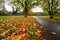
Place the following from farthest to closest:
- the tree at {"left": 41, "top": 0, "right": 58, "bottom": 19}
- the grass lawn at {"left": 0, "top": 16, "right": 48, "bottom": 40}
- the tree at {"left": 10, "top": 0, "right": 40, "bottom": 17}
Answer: the tree at {"left": 41, "top": 0, "right": 58, "bottom": 19} < the tree at {"left": 10, "top": 0, "right": 40, "bottom": 17} < the grass lawn at {"left": 0, "top": 16, "right": 48, "bottom": 40}

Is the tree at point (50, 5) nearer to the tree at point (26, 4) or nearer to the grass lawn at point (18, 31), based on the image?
the tree at point (26, 4)

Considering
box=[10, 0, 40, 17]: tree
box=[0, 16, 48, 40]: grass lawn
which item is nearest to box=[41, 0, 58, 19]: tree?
box=[10, 0, 40, 17]: tree

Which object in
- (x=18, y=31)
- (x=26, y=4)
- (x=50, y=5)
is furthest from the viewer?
(x=50, y=5)

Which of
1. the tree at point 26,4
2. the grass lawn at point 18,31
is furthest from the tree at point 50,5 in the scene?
the grass lawn at point 18,31

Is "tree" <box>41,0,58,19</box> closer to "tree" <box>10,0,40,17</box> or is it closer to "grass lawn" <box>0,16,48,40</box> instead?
"tree" <box>10,0,40,17</box>

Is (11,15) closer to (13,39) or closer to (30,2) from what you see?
(30,2)

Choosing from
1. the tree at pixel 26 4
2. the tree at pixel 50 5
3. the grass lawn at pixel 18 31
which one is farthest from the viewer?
the tree at pixel 50 5

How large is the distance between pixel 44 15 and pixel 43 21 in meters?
0.50

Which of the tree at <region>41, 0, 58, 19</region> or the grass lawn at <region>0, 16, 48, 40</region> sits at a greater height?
the tree at <region>41, 0, 58, 19</region>

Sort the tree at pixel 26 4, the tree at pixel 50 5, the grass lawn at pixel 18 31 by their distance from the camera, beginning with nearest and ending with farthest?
1. the grass lawn at pixel 18 31
2. the tree at pixel 26 4
3. the tree at pixel 50 5

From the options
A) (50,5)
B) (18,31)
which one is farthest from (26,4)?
(18,31)

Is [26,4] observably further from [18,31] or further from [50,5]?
[18,31]

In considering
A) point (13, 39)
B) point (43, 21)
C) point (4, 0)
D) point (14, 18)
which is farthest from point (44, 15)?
point (13, 39)

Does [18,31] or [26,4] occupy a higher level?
[26,4]
